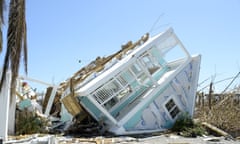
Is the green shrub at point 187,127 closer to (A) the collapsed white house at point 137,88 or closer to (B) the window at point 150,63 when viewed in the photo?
(A) the collapsed white house at point 137,88

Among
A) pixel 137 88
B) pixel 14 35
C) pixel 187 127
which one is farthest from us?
pixel 137 88

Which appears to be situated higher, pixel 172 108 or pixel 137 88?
pixel 137 88

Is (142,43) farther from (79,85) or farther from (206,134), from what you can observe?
(206,134)

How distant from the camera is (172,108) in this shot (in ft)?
45.7

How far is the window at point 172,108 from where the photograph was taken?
13773 mm

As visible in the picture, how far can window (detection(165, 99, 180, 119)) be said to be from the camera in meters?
13.8

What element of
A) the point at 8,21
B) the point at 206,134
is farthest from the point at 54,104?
the point at 8,21

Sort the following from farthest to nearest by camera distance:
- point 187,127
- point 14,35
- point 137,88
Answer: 1. point 137,88
2. point 187,127
3. point 14,35

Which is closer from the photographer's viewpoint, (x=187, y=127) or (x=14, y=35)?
(x=14, y=35)

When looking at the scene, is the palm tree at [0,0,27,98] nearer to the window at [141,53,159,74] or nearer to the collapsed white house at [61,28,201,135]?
the collapsed white house at [61,28,201,135]

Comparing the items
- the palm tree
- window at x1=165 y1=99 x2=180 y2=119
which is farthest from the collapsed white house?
the palm tree

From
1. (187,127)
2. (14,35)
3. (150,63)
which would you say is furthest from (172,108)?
(14,35)

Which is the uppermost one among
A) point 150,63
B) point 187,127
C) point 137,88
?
point 150,63

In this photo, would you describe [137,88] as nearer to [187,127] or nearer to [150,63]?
[150,63]
